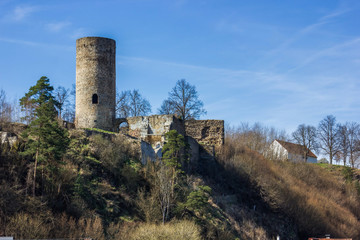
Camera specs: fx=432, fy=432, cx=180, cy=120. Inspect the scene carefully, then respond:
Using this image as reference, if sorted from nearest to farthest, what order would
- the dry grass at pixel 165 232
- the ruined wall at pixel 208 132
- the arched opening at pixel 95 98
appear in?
1. the dry grass at pixel 165 232
2. the arched opening at pixel 95 98
3. the ruined wall at pixel 208 132

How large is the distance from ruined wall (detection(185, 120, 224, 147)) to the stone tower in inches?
262

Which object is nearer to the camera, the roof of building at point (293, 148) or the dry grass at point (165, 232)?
the dry grass at point (165, 232)

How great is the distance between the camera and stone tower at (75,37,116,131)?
81.6 ft

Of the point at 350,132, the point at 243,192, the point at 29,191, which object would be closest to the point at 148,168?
the point at 29,191

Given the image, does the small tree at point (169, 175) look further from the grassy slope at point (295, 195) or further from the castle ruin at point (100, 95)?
the grassy slope at point (295, 195)

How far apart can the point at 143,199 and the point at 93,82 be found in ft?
30.5

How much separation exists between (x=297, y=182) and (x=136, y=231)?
66.0 feet

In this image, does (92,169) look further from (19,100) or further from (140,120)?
(19,100)

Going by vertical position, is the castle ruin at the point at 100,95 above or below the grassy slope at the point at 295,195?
above

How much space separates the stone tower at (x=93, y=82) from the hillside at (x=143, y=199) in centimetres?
405

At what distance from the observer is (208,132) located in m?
29.5

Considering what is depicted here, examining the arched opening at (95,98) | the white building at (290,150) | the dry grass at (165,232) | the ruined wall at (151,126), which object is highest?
the arched opening at (95,98)

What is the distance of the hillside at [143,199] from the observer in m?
14.5

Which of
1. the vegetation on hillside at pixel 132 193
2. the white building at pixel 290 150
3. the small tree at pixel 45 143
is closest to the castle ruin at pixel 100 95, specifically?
the vegetation on hillside at pixel 132 193
